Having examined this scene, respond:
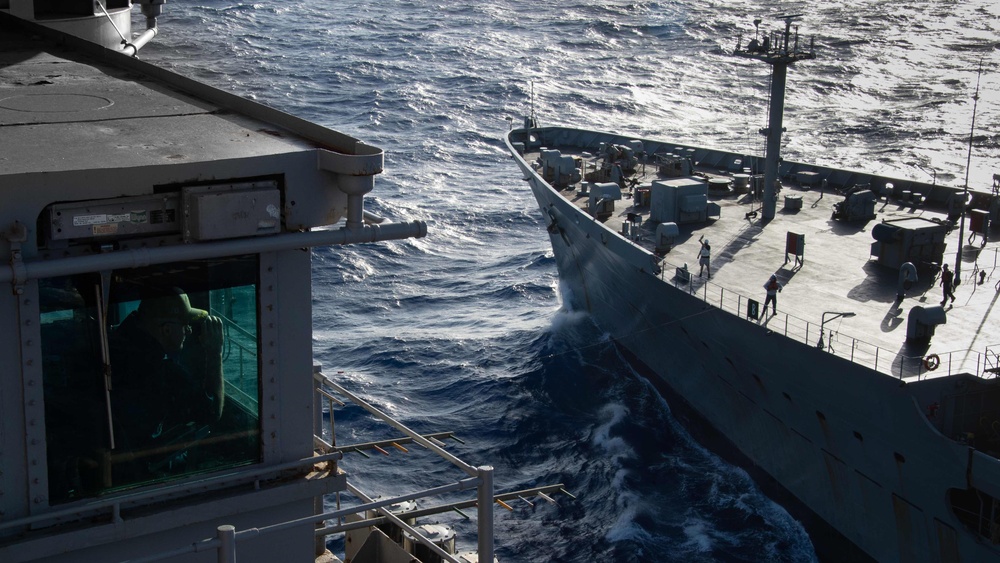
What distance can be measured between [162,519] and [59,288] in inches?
79.7

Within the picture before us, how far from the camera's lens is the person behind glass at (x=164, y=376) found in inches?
341

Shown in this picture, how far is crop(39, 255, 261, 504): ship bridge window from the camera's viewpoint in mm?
8398

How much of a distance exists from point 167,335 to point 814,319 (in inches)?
934

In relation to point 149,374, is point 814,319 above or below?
below

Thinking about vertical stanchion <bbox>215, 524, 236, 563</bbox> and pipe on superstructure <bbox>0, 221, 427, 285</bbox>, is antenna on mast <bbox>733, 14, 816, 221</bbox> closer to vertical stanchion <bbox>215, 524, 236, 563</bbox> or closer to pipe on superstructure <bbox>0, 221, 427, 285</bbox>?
pipe on superstructure <bbox>0, 221, 427, 285</bbox>

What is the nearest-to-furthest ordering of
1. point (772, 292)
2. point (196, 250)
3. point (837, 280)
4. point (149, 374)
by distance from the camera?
point (196, 250) → point (149, 374) → point (772, 292) → point (837, 280)

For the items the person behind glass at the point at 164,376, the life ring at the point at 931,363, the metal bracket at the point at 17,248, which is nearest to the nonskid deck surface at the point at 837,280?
the life ring at the point at 931,363

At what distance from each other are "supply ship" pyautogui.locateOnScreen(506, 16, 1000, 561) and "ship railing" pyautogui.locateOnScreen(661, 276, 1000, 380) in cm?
8

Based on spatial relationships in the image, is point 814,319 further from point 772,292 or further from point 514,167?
point 514,167

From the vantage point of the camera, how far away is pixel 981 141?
72.0 m

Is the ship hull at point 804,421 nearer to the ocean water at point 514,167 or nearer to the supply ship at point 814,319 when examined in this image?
the supply ship at point 814,319

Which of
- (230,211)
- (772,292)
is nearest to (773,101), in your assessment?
(772,292)

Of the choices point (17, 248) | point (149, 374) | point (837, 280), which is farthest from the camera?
point (837, 280)

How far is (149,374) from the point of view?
8750 millimetres
